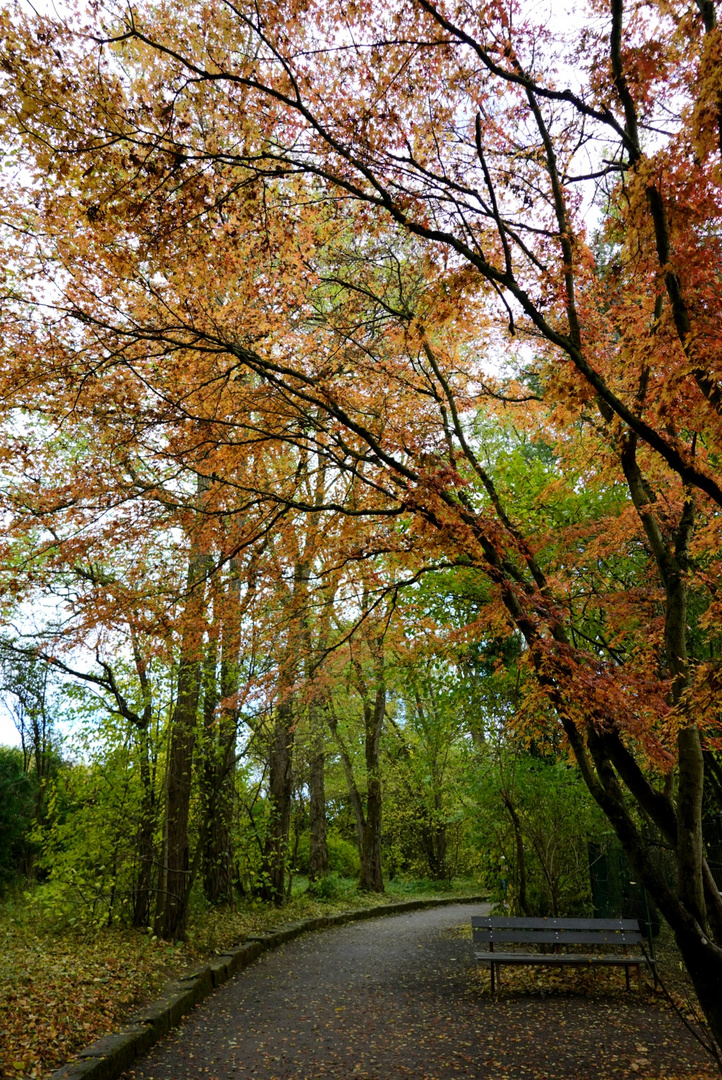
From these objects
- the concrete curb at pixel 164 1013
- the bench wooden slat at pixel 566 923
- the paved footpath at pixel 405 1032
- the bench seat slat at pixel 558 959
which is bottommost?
the paved footpath at pixel 405 1032

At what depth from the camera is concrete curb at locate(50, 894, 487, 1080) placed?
3.97 meters

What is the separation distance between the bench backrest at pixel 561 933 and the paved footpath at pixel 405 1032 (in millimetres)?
494

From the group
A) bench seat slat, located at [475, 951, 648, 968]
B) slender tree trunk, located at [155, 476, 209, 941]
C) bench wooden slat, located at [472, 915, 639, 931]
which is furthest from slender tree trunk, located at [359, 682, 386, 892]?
bench seat slat, located at [475, 951, 648, 968]

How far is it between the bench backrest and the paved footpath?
494 mm

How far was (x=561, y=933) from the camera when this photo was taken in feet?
24.4

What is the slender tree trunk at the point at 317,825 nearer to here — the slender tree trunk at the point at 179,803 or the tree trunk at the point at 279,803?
the tree trunk at the point at 279,803

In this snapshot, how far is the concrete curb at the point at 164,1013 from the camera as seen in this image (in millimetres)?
3969

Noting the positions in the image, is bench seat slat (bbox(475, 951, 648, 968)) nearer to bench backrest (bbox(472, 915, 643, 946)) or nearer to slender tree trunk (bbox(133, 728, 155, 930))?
bench backrest (bbox(472, 915, 643, 946))

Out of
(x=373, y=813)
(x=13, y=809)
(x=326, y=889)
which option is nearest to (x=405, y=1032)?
(x=326, y=889)

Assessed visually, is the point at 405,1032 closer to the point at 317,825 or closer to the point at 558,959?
the point at 558,959

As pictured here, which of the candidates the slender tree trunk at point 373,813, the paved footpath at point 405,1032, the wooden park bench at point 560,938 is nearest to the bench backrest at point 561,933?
the wooden park bench at point 560,938

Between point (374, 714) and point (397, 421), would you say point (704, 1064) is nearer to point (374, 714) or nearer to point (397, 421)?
point (397, 421)

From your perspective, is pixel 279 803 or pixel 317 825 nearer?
pixel 279 803

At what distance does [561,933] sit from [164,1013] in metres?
4.40
